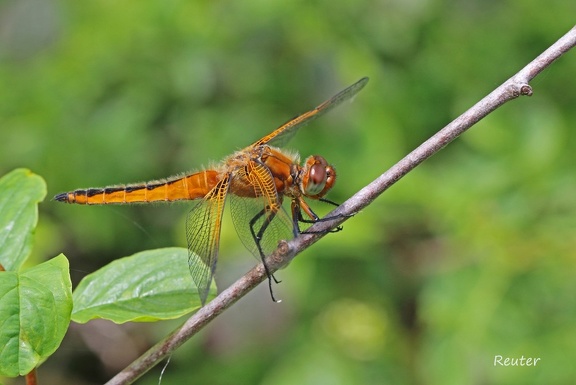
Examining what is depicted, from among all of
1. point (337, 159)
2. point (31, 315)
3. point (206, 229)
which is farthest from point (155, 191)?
point (337, 159)

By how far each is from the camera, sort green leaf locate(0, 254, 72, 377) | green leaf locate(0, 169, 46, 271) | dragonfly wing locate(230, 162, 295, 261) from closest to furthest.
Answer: green leaf locate(0, 254, 72, 377), green leaf locate(0, 169, 46, 271), dragonfly wing locate(230, 162, 295, 261)

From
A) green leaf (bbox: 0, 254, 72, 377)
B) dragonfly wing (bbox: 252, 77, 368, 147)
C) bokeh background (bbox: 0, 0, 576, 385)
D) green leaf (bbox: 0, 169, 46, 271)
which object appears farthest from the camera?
bokeh background (bbox: 0, 0, 576, 385)

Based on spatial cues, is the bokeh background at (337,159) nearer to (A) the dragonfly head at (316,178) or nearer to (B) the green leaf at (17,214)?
(A) the dragonfly head at (316,178)

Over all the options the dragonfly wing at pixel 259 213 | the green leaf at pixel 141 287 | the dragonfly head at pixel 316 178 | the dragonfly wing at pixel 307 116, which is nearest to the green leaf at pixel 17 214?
the green leaf at pixel 141 287

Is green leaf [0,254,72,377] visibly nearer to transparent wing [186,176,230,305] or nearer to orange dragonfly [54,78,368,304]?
transparent wing [186,176,230,305]

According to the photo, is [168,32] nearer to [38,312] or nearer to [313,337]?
[313,337]

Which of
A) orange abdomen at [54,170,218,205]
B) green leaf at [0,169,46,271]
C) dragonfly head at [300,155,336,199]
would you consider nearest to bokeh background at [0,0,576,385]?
orange abdomen at [54,170,218,205]
